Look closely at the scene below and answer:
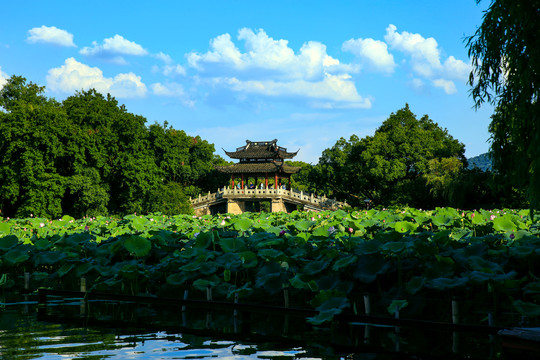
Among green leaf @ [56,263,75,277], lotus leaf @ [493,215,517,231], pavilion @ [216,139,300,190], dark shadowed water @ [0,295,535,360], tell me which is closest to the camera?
dark shadowed water @ [0,295,535,360]

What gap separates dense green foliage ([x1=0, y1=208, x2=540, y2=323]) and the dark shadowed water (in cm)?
26

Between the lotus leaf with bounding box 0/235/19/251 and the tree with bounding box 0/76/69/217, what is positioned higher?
the tree with bounding box 0/76/69/217

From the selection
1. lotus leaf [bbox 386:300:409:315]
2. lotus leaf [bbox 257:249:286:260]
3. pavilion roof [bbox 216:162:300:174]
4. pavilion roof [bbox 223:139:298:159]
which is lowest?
lotus leaf [bbox 386:300:409:315]

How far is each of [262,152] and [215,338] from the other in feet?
137

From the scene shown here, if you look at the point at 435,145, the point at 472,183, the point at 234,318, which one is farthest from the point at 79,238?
the point at 435,145

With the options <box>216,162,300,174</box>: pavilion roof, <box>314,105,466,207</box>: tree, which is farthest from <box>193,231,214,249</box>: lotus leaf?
<box>216,162,300,174</box>: pavilion roof

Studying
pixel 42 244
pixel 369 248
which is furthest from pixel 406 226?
pixel 42 244

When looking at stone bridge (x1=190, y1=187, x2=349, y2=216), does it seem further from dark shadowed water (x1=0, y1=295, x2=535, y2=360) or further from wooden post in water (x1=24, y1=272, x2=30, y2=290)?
dark shadowed water (x1=0, y1=295, x2=535, y2=360)

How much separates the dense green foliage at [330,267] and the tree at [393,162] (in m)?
26.6

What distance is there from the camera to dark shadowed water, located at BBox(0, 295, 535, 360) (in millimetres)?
5227

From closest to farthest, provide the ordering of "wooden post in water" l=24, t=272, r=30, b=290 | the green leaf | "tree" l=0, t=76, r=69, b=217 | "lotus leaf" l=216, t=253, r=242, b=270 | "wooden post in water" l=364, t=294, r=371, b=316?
"wooden post in water" l=364, t=294, r=371, b=316 < "lotus leaf" l=216, t=253, r=242, b=270 < the green leaf < "wooden post in water" l=24, t=272, r=30, b=290 < "tree" l=0, t=76, r=69, b=217

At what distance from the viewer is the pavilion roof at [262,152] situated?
4694cm

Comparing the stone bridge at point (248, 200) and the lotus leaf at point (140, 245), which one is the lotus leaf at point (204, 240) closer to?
the lotus leaf at point (140, 245)

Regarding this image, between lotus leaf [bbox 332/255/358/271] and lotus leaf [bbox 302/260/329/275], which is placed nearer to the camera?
lotus leaf [bbox 332/255/358/271]
